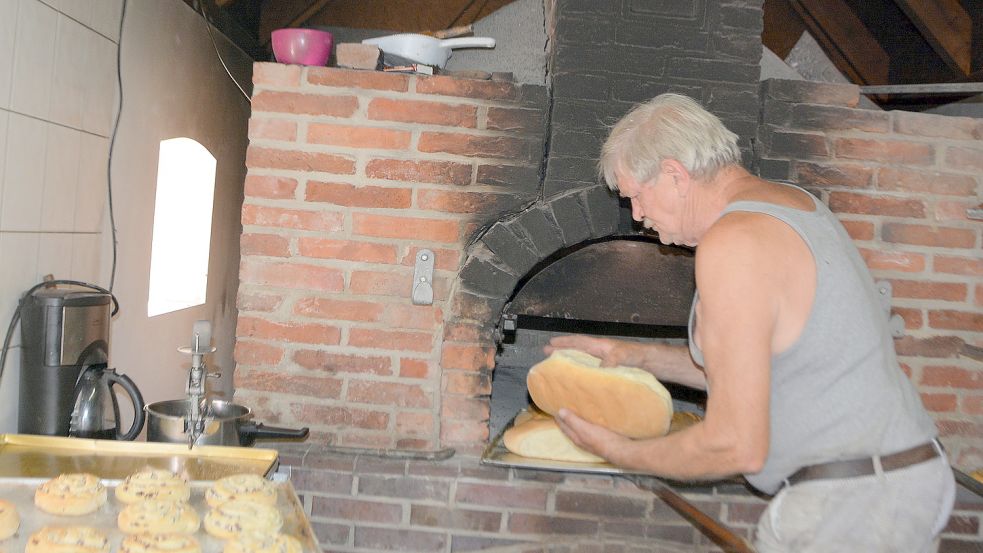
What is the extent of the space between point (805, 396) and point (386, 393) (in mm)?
1238

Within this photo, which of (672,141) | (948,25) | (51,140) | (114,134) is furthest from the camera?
(948,25)

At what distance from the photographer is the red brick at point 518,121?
245cm

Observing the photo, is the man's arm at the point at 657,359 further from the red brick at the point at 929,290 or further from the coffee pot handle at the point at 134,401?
the coffee pot handle at the point at 134,401

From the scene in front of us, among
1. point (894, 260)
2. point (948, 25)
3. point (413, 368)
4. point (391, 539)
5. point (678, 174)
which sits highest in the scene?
point (948, 25)

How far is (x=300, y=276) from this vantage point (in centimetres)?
244

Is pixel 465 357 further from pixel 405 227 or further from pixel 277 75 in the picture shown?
pixel 277 75

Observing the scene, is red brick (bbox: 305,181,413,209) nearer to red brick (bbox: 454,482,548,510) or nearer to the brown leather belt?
red brick (bbox: 454,482,548,510)

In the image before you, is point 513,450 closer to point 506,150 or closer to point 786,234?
point 506,150

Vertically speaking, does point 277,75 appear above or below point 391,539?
above

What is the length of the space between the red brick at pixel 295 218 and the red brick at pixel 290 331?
0.28m

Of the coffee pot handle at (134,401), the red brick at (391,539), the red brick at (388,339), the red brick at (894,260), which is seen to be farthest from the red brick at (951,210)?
the coffee pot handle at (134,401)

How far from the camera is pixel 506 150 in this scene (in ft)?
8.05

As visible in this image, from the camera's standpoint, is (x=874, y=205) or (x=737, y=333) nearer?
(x=737, y=333)

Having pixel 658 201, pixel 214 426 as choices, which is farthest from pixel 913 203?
pixel 214 426
